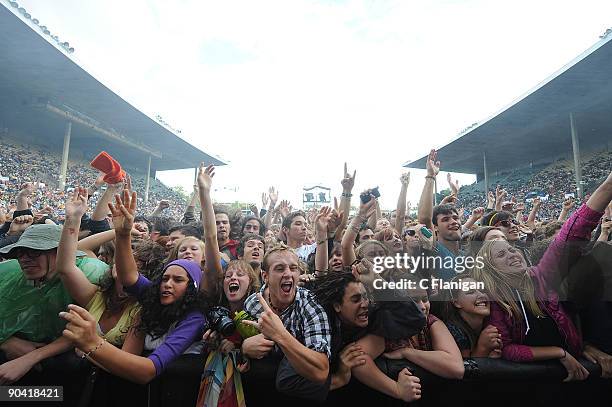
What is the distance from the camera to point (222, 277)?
8.23ft

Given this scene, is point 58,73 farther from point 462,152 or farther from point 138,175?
point 462,152

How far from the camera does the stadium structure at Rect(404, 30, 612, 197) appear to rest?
16.5 m

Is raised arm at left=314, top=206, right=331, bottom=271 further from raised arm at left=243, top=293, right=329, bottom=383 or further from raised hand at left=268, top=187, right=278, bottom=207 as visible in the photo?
raised hand at left=268, top=187, right=278, bottom=207

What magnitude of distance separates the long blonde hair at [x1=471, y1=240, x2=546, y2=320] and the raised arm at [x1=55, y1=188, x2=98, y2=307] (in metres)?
→ 2.53

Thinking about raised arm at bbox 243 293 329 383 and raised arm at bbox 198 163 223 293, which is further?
raised arm at bbox 198 163 223 293

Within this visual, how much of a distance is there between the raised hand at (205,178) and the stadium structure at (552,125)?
17931 millimetres

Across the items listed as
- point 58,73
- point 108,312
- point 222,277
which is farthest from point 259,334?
point 58,73

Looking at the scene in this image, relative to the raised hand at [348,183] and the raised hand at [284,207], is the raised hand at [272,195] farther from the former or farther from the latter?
the raised hand at [348,183]

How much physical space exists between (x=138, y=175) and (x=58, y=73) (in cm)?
1848

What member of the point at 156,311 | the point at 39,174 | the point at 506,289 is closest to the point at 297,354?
the point at 156,311

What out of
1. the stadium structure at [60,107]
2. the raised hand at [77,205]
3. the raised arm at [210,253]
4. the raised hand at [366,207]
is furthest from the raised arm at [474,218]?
the stadium structure at [60,107]

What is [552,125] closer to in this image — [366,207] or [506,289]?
[366,207]

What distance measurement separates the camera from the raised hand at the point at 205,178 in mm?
2818

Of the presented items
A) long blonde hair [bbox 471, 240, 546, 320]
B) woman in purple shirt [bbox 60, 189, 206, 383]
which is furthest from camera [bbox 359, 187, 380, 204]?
woman in purple shirt [bbox 60, 189, 206, 383]
